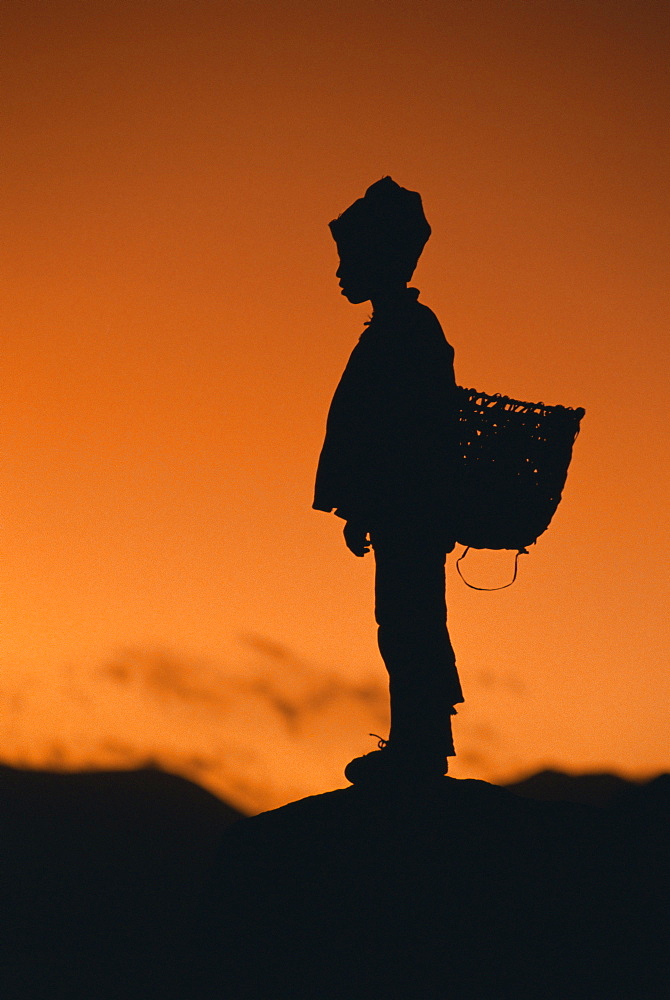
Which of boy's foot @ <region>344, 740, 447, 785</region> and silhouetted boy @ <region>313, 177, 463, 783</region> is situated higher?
silhouetted boy @ <region>313, 177, 463, 783</region>

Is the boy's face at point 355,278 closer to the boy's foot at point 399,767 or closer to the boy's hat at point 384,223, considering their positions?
the boy's hat at point 384,223

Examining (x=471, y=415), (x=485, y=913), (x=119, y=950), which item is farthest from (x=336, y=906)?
(x=471, y=415)

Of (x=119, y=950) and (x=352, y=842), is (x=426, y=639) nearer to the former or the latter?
(x=352, y=842)

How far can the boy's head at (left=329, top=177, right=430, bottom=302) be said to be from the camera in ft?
20.5

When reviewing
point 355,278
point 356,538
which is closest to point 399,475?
point 356,538

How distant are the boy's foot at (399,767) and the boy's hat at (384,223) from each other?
2975 millimetres

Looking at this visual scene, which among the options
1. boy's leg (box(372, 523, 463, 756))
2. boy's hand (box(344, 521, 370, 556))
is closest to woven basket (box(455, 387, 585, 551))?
boy's leg (box(372, 523, 463, 756))

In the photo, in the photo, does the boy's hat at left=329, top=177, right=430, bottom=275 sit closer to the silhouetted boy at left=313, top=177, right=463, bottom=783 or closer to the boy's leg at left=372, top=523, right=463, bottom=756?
the silhouetted boy at left=313, top=177, right=463, bottom=783

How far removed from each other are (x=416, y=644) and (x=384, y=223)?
2.55m

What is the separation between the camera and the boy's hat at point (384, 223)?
623 cm

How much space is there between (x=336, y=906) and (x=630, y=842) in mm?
1752

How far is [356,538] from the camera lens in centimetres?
630

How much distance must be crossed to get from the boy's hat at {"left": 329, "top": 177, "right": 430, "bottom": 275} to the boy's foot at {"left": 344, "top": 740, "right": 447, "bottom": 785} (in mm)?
2975

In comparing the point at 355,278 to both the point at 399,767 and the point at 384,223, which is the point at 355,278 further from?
the point at 399,767
